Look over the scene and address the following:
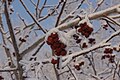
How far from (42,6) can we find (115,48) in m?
1.27

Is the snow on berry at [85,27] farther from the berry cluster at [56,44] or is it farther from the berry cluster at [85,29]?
the berry cluster at [56,44]

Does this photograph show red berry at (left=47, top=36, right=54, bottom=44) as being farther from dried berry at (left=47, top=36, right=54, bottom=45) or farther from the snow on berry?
the snow on berry

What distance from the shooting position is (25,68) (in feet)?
6.89

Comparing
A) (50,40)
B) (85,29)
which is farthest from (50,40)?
(85,29)

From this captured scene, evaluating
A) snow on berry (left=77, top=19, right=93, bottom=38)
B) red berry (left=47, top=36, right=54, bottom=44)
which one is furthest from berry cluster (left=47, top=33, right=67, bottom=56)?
snow on berry (left=77, top=19, right=93, bottom=38)

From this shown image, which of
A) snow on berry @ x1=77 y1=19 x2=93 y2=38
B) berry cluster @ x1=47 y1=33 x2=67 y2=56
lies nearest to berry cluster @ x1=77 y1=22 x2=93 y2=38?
snow on berry @ x1=77 y1=19 x2=93 y2=38

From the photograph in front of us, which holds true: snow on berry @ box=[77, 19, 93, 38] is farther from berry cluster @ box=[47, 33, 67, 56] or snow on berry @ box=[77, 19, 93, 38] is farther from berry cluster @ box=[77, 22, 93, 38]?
berry cluster @ box=[47, 33, 67, 56]

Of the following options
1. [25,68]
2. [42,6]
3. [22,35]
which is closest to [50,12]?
[42,6]

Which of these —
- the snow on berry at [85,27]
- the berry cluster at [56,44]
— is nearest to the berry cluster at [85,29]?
the snow on berry at [85,27]

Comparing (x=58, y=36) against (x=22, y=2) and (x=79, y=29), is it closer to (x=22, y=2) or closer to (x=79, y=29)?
(x=79, y=29)

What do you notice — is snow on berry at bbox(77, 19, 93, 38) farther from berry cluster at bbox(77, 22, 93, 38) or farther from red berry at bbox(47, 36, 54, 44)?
red berry at bbox(47, 36, 54, 44)

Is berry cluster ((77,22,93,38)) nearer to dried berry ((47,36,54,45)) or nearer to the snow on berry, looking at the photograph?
the snow on berry

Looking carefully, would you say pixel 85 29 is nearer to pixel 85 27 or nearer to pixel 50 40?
pixel 85 27

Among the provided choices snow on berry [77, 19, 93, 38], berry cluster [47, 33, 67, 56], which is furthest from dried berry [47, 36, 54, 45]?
snow on berry [77, 19, 93, 38]
